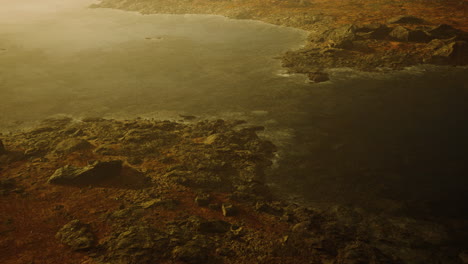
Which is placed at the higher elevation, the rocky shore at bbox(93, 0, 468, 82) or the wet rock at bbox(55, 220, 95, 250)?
the rocky shore at bbox(93, 0, 468, 82)

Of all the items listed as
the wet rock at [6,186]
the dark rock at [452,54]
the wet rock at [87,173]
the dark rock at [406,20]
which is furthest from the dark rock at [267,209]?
the dark rock at [406,20]

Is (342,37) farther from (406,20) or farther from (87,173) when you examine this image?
(87,173)

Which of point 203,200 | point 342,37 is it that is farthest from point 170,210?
point 342,37

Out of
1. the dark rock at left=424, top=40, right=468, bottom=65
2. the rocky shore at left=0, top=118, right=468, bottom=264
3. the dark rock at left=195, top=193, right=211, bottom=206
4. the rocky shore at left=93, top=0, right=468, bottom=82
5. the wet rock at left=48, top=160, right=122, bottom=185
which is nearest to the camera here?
the rocky shore at left=0, top=118, right=468, bottom=264

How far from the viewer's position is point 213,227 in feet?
31.7

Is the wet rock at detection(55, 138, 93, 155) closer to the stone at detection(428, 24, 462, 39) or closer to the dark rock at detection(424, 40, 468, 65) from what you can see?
the dark rock at detection(424, 40, 468, 65)

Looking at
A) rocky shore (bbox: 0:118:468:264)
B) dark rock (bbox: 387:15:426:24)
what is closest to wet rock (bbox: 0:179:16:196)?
rocky shore (bbox: 0:118:468:264)

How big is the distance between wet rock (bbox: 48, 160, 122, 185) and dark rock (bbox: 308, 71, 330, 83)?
41.2 ft

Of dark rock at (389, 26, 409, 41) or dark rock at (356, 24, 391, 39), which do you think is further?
dark rock at (356, 24, 391, 39)

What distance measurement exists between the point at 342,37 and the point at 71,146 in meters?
19.9

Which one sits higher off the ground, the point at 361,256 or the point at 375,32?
the point at 375,32

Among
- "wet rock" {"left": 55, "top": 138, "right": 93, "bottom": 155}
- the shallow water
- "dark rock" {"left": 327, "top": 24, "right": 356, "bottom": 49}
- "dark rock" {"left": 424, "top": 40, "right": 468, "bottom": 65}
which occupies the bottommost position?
"wet rock" {"left": 55, "top": 138, "right": 93, "bottom": 155}

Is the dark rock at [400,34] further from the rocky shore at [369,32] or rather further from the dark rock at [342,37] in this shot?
the dark rock at [342,37]

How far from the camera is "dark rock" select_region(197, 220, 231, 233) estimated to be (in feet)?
31.4
